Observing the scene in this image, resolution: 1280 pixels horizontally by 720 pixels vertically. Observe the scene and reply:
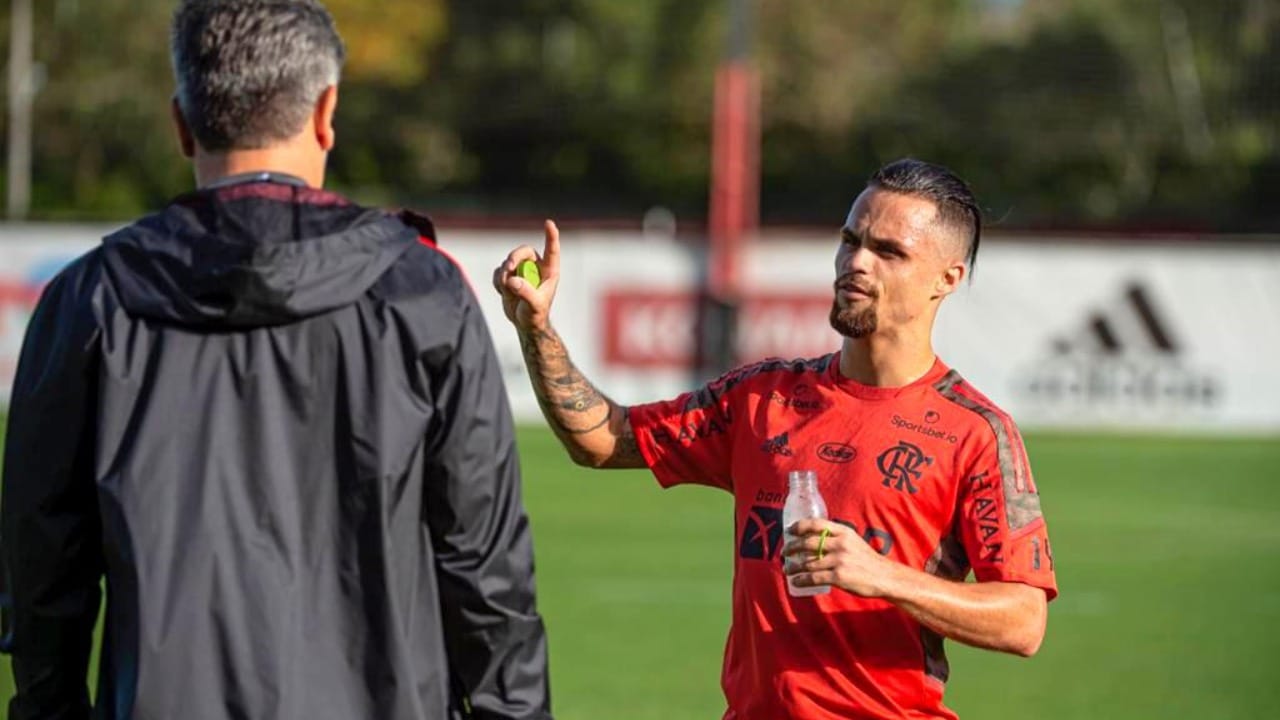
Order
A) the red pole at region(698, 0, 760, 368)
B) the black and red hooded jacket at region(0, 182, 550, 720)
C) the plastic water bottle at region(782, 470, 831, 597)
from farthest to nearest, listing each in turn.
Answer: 1. the red pole at region(698, 0, 760, 368)
2. the plastic water bottle at region(782, 470, 831, 597)
3. the black and red hooded jacket at region(0, 182, 550, 720)

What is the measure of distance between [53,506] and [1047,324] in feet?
63.2

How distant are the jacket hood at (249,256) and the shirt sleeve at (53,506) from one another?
A: 0.35ft

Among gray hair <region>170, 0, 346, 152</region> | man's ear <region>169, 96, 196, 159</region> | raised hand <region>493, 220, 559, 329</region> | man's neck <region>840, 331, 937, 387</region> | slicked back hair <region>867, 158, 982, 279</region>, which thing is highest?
gray hair <region>170, 0, 346, 152</region>

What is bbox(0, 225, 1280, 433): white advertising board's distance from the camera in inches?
852

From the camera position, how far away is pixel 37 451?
3.21 m

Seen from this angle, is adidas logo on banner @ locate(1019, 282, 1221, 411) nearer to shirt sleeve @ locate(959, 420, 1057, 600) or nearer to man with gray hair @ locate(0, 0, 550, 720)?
shirt sleeve @ locate(959, 420, 1057, 600)

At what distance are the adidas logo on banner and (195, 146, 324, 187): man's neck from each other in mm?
18955

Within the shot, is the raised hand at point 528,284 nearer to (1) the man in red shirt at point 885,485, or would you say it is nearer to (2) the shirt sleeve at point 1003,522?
(1) the man in red shirt at point 885,485

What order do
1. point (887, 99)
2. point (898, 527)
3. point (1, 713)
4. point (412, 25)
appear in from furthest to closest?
1. point (412, 25)
2. point (887, 99)
3. point (1, 713)
4. point (898, 527)

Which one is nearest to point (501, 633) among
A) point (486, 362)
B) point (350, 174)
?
point (486, 362)

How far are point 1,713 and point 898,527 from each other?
3945mm

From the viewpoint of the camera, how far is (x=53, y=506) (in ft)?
10.5

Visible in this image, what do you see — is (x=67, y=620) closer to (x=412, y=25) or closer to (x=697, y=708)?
(x=697, y=708)

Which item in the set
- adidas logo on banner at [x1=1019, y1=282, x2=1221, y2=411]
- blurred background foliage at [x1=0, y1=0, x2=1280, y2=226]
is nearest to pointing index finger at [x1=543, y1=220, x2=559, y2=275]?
adidas logo on banner at [x1=1019, y1=282, x2=1221, y2=411]
